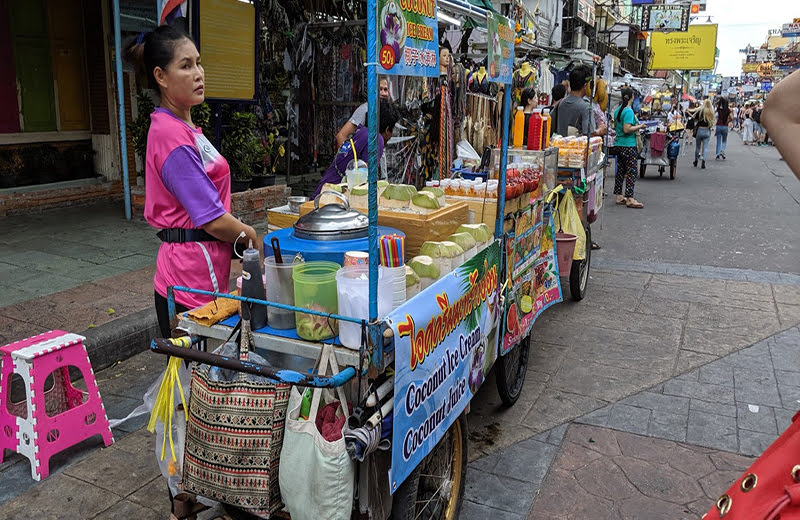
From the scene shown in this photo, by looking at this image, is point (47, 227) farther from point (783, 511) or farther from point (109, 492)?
point (783, 511)

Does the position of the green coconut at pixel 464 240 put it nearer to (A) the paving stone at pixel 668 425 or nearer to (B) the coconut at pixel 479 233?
(B) the coconut at pixel 479 233

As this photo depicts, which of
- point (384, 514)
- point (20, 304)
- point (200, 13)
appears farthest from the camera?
point (200, 13)

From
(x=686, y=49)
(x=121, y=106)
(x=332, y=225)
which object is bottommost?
(x=332, y=225)

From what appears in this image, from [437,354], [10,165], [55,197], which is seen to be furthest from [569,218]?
[10,165]

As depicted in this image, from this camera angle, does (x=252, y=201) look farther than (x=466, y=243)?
Yes

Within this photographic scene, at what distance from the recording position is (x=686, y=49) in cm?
3469

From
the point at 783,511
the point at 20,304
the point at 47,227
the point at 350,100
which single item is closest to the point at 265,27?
the point at 350,100

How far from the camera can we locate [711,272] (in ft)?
23.9

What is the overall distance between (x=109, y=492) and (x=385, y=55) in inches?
99.0

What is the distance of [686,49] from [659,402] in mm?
35734

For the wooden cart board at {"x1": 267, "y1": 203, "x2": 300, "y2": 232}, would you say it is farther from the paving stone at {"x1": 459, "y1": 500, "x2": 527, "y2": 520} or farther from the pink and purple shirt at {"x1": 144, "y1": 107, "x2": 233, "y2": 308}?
the paving stone at {"x1": 459, "y1": 500, "x2": 527, "y2": 520}

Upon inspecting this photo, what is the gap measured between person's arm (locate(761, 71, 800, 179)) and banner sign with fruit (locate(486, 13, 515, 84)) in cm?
192

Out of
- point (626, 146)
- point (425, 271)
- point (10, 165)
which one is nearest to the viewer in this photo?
point (425, 271)

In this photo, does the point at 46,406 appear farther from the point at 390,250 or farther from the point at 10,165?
the point at 10,165
